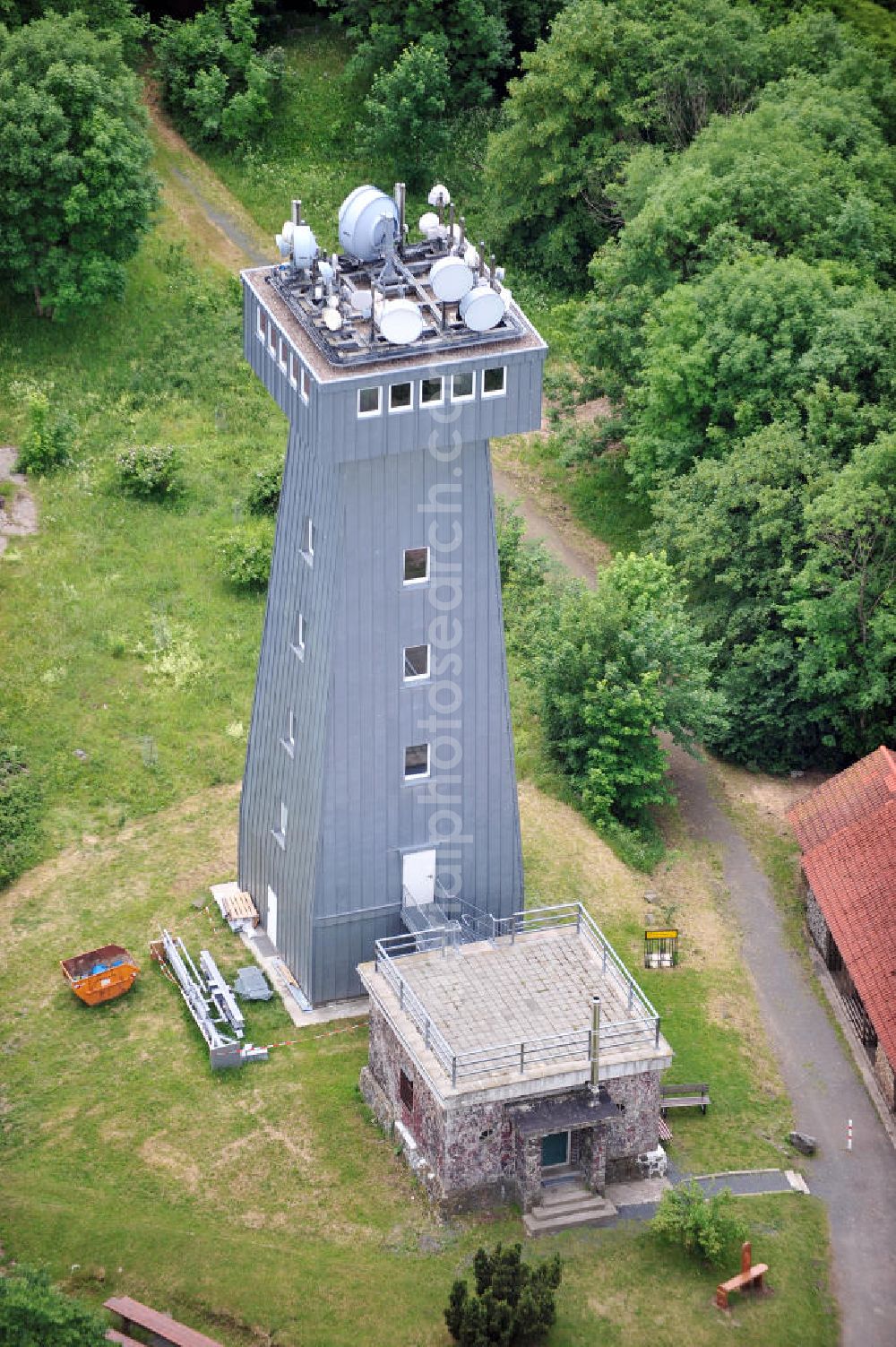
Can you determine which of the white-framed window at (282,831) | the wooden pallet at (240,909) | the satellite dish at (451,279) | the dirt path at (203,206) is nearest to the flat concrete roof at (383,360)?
the satellite dish at (451,279)

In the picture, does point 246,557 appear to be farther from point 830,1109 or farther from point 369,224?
point 830,1109

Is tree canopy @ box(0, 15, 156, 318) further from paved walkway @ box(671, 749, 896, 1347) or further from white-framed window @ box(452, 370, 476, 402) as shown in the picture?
white-framed window @ box(452, 370, 476, 402)

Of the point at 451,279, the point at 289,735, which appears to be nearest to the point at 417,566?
the point at 289,735

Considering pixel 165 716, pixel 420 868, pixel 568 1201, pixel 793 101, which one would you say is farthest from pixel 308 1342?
pixel 793 101

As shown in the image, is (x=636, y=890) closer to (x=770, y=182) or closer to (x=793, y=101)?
(x=770, y=182)

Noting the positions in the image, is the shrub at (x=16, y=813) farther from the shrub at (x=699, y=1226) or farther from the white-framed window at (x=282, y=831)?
the shrub at (x=699, y=1226)

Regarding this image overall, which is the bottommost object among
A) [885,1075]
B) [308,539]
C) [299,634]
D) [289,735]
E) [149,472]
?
[885,1075]

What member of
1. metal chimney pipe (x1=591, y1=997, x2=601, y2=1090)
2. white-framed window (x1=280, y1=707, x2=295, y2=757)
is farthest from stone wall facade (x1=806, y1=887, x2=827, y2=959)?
white-framed window (x1=280, y1=707, x2=295, y2=757)
